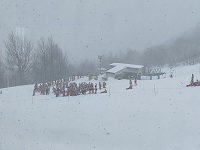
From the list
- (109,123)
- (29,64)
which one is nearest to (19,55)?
(29,64)

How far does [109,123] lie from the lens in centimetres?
2047

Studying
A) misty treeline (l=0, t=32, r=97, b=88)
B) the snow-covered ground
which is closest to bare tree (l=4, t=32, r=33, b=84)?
misty treeline (l=0, t=32, r=97, b=88)

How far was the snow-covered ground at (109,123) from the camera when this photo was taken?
18.3m

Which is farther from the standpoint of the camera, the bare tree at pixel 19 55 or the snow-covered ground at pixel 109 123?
the bare tree at pixel 19 55

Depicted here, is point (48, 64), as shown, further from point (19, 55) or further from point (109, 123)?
point (109, 123)

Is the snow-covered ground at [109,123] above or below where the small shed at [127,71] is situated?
below

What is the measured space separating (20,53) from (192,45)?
101615 mm

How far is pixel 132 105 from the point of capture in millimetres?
22531

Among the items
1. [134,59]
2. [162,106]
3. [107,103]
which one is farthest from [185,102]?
[134,59]

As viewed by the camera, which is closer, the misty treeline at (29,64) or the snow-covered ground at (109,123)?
the snow-covered ground at (109,123)

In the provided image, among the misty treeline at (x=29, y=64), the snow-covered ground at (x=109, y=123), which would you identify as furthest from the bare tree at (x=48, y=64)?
the snow-covered ground at (x=109, y=123)

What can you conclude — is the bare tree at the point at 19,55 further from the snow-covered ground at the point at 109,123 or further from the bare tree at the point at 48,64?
the snow-covered ground at the point at 109,123

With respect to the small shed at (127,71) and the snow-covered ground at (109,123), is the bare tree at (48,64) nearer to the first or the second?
the small shed at (127,71)

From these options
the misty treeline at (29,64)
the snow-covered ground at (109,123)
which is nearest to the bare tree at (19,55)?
the misty treeline at (29,64)
